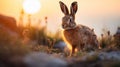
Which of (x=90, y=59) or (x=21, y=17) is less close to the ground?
(x=21, y=17)

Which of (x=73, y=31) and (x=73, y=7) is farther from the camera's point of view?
(x=73, y=7)

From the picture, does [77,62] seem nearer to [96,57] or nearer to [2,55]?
[96,57]

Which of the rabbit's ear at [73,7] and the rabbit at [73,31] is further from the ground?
the rabbit's ear at [73,7]

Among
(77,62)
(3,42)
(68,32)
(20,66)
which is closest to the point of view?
(20,66)

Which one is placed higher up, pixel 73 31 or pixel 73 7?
pixel 73 7

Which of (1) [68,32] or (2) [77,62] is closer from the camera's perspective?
(2) [77,62]

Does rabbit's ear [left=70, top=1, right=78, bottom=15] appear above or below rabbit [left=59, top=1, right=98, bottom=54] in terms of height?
above

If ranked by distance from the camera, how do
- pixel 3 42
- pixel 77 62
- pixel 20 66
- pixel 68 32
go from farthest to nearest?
pixel 68 32 → pixel 77 62 → pixel 3 42 → pixel 20 66

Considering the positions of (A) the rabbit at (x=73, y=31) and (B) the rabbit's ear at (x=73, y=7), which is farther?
(B) the rabbit's ear at (x=73, y=7)

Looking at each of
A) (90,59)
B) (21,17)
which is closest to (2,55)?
(90,59)

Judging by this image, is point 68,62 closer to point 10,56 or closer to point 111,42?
point 10,56

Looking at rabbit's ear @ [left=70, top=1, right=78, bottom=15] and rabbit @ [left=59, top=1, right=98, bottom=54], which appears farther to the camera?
rabbit's ear @ [left=70, top=1, right=78, bottom=15]
